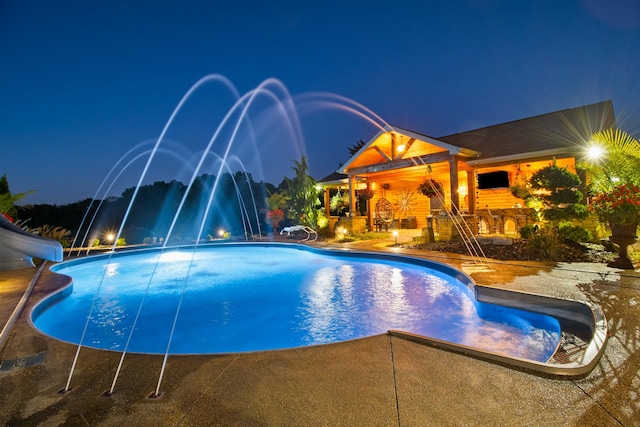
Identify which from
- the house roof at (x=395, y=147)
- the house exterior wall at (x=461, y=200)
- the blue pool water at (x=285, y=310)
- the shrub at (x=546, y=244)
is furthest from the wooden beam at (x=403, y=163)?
the blue pool water at (x=285, y=310)

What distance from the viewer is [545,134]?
14.2 m

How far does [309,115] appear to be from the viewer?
6494 centimetres

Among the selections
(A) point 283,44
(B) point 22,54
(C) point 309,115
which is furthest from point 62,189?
(C) point 309,115

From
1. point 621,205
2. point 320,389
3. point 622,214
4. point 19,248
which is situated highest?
point 621,205

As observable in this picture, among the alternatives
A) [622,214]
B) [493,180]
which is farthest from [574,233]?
[493,180]

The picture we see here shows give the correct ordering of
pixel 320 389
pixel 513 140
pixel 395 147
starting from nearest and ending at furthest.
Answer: pixel 320 389 → pixel 513 140 → pixel 395 147

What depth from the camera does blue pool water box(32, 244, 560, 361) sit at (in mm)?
5117

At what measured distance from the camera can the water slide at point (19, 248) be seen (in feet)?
30.8

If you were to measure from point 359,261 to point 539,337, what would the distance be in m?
7.33

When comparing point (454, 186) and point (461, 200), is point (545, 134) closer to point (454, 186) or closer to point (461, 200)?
point (454, 186)

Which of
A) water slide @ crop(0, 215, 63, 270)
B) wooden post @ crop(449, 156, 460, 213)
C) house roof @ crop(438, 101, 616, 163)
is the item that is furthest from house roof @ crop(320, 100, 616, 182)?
water slide @ crop(0, 215, 63, 270)

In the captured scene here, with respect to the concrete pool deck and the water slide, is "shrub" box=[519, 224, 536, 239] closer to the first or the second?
the concrete pool deck

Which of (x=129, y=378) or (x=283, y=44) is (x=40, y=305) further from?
(x=283, y=44)

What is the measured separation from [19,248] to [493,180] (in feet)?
68.3
